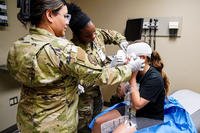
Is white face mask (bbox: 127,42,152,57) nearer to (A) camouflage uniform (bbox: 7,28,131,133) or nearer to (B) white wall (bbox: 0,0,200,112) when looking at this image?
(A) camouflage uniform (bbox: 7,28,131,133)

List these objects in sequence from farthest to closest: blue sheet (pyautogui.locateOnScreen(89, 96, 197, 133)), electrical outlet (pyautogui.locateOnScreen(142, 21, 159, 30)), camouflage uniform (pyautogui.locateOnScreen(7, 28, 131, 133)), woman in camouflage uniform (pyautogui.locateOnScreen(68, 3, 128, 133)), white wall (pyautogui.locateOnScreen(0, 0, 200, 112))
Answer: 1. electrical outlet (pyautogui.locateOnScreen(142, 21, 159, 30))
2. white wall (pyautogui.locateOnScreen(0, 0, 200, 112))
3. woman in camouflage uniform (pyautogui.locateOnScreen(68, 3, 128, 133))
4. blue sheet (pyautogui.locateOnScreen(89, 96, 197, 133))
5. camouflage uniform (pyautogui.locateOnScreen(7, 28, 131, 133))

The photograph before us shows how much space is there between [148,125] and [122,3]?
2.28 meters

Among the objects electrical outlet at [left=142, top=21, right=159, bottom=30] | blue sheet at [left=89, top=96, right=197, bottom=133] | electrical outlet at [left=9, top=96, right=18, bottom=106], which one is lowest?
electrical outlet at [left=9, top=96, right=18, bottom=106]

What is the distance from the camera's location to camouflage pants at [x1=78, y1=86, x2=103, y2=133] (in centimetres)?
203

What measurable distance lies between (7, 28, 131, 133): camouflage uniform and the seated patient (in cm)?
36

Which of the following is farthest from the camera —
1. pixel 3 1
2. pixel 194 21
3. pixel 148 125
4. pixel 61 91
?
pixel 194 21

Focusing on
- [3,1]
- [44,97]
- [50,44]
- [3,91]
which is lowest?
[3,91]

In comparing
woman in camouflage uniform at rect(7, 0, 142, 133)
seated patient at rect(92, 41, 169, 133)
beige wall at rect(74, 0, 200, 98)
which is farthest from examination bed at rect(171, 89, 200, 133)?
woman in camouflage uniform at rect(7, 0, 142, 133)

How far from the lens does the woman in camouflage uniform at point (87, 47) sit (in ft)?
6.14

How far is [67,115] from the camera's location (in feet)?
4.24

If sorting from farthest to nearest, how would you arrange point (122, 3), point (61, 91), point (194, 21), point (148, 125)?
point (122, 3) < point (194, 21) < point (148, 125) < point (61, 91)

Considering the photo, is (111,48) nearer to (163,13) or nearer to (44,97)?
(163,13)

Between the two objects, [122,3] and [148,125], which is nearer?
[148,125]

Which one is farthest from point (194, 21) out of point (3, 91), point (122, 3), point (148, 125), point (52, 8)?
point (3, 91)
